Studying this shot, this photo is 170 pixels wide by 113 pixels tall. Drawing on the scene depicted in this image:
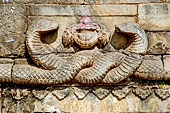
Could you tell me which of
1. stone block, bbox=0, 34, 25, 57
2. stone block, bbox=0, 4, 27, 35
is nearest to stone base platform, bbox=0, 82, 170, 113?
stone block, bbox=0, 34, 25, 57

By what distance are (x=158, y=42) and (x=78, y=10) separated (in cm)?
95

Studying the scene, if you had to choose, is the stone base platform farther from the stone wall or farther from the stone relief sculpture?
the stone relief sculpture

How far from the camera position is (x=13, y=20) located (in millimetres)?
5539

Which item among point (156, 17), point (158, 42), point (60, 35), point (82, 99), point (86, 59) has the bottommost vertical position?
point (82, 99)

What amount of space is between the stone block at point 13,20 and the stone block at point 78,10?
92 millimetres

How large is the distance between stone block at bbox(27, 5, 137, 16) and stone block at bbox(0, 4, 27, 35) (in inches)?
3.6

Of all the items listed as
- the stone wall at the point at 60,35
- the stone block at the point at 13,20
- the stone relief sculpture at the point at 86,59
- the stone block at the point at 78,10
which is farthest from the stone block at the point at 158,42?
the stone block at the point at 13,20

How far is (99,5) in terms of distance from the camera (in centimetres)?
556

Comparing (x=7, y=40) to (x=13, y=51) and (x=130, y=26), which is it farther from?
(x=130, y=26)

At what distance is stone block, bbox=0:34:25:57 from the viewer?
18.1 feet

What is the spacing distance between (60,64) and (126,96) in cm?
79

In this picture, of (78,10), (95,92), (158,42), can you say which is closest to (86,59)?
(95,92)

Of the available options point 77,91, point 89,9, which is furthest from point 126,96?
point 89,9

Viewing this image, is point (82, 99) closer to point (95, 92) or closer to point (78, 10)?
point (95, 92)
